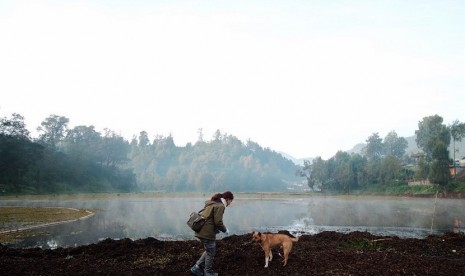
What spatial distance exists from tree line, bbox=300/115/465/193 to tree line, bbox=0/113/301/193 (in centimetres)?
4832

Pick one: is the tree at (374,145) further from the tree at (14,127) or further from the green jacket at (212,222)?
the green jacket at (212,222)

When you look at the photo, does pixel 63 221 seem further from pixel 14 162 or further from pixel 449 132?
pixel 449 132

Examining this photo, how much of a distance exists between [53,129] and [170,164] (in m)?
71.3

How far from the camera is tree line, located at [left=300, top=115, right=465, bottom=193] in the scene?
7500cm

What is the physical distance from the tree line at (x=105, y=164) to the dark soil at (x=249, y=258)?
79145 mm

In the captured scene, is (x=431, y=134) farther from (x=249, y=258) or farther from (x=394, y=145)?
(x=249, y=258)

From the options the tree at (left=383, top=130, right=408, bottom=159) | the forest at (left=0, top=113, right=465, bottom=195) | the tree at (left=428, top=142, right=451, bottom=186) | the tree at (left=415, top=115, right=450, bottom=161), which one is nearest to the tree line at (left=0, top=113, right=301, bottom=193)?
the forest at (left=0, top=113, right=465, bottom=195)

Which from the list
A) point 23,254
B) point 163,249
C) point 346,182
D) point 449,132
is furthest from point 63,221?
point 449,132

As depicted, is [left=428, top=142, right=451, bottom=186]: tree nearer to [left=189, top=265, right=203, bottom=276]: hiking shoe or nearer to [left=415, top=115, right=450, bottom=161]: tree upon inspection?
[left=415, top=115, right=450, bottom=161]: tree

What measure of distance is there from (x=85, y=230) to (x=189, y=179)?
12983 centimetres

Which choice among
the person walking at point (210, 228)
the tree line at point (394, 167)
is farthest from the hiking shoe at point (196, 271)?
the tree line at point (394, 167)

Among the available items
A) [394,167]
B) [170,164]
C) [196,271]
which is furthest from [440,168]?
[170,164]

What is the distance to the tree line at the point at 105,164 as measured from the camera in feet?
277

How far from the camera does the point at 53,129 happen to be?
418 feet
